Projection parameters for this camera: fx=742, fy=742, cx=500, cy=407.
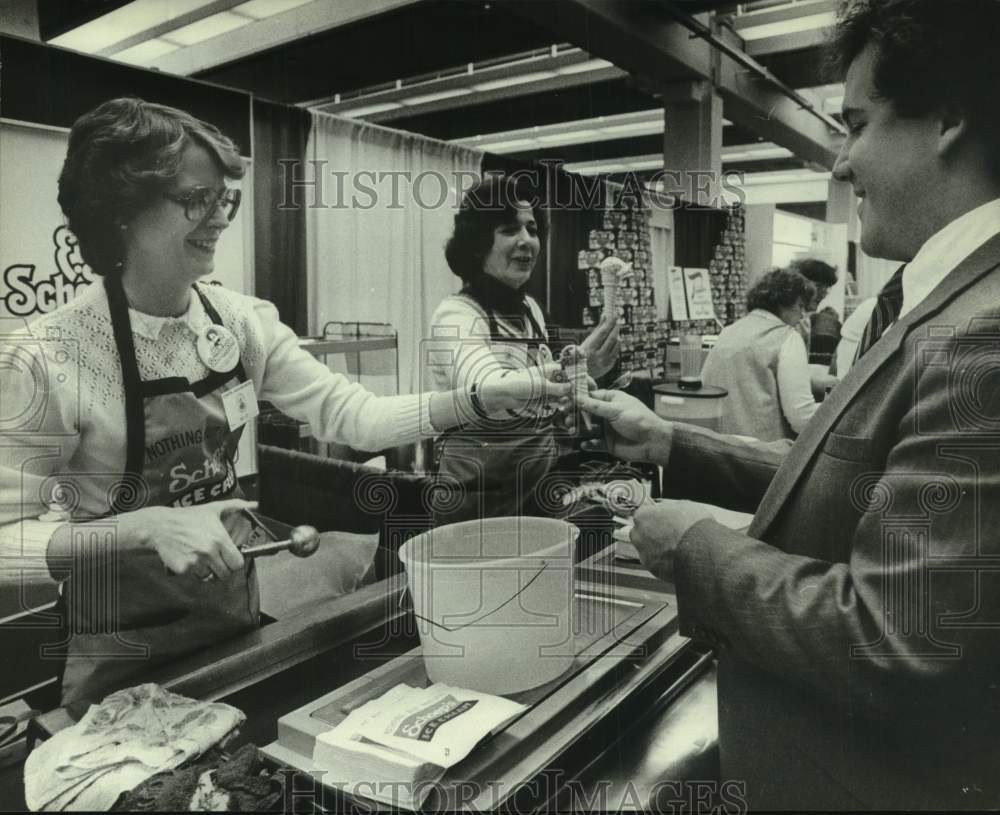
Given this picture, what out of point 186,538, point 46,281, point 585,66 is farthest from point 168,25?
point 585,66

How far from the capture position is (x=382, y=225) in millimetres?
2412

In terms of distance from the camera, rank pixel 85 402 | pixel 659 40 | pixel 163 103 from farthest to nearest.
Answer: pixel 659 40 < pixel 163 103 < pixel 85 402

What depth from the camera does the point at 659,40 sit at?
173 inches

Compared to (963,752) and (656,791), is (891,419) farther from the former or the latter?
(656,791)

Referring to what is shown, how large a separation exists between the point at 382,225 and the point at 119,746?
1.81m

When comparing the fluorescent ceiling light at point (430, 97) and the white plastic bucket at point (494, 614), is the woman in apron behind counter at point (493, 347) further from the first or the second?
the fluorescent ceiling light at point (430, 97)

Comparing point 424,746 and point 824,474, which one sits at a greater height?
point 824,474

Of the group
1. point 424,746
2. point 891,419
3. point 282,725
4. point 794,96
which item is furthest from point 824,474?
point 794,96

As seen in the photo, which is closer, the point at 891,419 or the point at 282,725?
the point at 891,419

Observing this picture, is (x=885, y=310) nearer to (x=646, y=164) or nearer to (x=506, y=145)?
(x=506, y=145)

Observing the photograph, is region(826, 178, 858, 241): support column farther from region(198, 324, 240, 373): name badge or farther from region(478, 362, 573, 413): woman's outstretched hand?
region(198, 324, 240, 373): name badge

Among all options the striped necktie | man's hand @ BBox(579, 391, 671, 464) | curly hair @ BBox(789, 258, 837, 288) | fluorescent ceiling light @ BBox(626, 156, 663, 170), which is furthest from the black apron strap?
fluorescent ceiling light @ BBox(626, 156, 663, 170)

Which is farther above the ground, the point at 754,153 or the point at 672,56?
the point at 754,153

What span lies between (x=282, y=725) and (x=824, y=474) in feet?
2.63
